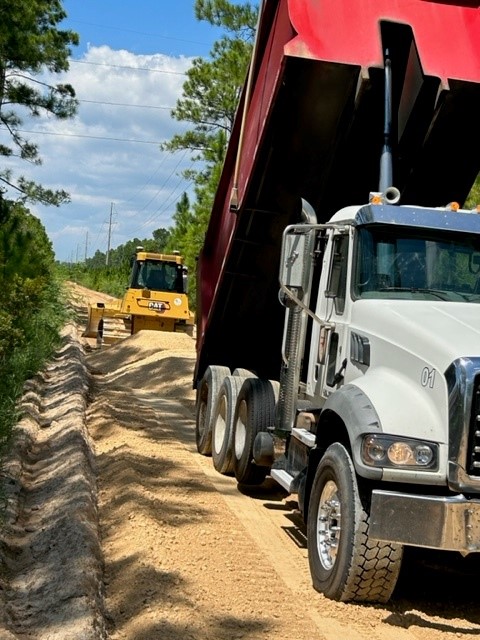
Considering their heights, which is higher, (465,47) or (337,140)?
(465,47)

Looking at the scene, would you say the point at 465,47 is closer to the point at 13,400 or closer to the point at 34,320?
the point at 13,400

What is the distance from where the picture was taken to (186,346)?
898 inches

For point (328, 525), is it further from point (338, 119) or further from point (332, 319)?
point (338, 119)

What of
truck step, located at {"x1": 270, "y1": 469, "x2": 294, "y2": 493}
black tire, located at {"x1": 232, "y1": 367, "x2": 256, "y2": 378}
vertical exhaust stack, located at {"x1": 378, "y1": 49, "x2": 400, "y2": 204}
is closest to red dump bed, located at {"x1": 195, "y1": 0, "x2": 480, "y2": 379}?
vertical exhaust stack, located at {"x1": 378, "y1": 49, "x2": 400, "y2": 204}

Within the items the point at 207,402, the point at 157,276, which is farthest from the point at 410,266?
the point at 157,276

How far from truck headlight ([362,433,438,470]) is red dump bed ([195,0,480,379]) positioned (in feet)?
11.1

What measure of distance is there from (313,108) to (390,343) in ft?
8.91

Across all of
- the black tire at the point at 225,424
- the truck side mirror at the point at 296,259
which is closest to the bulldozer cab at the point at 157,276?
the black tire at the point at 225,424

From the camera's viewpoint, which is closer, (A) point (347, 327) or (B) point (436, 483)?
(B) point (436, 483)

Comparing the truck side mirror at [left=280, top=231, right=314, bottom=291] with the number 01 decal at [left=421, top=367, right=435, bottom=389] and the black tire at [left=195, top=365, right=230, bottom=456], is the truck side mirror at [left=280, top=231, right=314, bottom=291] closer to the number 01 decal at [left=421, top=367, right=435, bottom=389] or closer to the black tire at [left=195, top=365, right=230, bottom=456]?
the number 01 decal at [left=421, top=367, right=435, bottom=389]

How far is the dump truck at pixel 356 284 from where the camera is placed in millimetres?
5176

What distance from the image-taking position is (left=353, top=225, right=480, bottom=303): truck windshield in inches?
247

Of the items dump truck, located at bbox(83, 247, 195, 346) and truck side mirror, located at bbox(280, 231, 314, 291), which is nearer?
truck side mirror, located at bbox(280, 231, 314, 291)

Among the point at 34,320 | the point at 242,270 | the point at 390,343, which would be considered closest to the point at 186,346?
the point at 34,320
